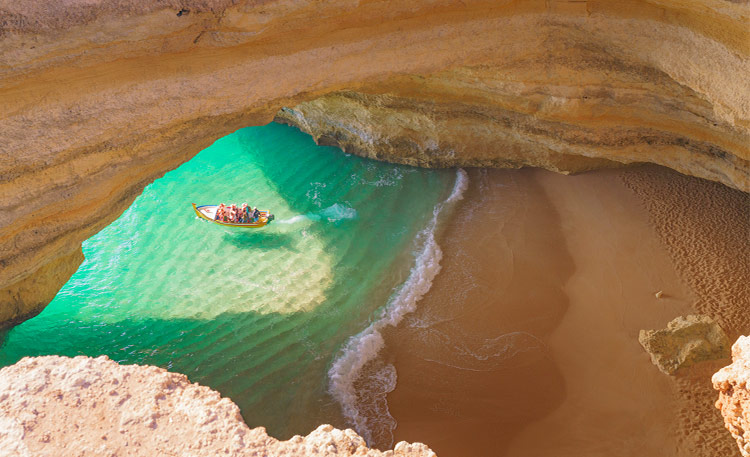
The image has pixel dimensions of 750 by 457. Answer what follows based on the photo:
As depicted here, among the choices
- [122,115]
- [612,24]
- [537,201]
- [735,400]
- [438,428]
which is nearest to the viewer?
[735,400]

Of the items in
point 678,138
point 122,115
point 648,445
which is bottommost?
point 648,445

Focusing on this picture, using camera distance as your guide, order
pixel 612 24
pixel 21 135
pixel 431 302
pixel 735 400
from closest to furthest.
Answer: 1. pixel 735 400
2. pixel 21 135
3. pixel 612 24
4. pixel 431 302

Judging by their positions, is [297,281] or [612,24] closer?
[612,24]

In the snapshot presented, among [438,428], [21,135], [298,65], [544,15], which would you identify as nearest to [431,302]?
[438,428]

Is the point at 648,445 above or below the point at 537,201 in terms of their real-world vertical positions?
below

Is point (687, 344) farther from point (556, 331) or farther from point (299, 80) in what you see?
point (299, 80)

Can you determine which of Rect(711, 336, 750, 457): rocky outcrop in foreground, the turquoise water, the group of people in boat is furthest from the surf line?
Rect(711, 336, 750, 457): rocky outcrop in foreground

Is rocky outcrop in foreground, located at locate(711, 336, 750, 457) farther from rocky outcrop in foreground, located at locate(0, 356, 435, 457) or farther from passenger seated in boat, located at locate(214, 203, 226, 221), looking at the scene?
passenger seated in boat, located at locate(214, 203, 226, 221)

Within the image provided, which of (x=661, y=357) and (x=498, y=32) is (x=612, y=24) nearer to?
(x=498, y=32)
